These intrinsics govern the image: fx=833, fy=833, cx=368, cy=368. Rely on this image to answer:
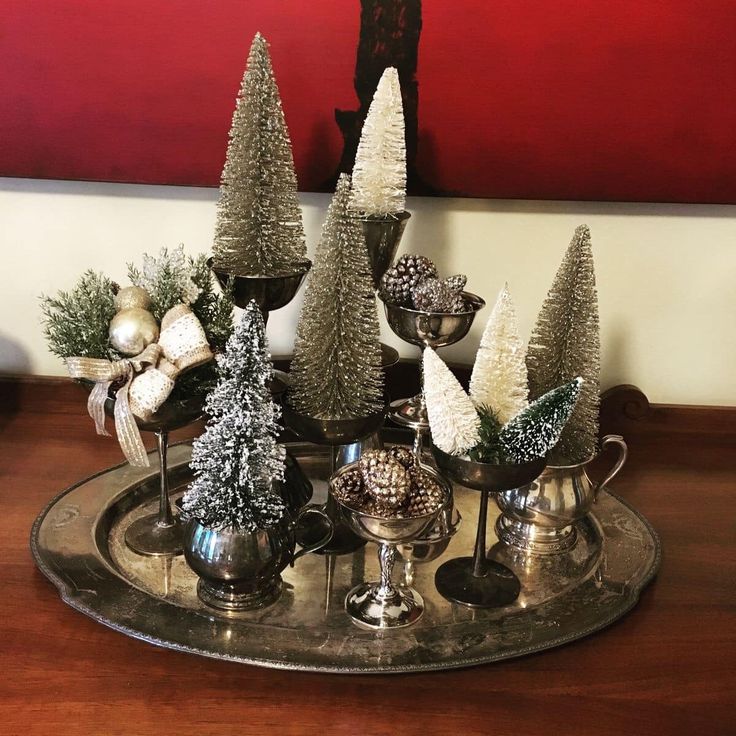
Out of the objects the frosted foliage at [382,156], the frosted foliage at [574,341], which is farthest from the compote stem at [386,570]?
the frosted foliage at [382,156]

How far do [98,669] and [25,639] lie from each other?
0.23ft

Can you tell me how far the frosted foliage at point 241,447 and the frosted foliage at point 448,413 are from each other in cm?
13

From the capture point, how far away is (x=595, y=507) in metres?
0.88

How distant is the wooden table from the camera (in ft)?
1.92

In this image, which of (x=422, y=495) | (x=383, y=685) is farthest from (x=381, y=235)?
(x=383, y=685)

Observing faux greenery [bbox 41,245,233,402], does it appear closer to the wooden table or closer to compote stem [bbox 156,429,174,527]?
compote stem [bbox 156,429,174,527]

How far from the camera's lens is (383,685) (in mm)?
626

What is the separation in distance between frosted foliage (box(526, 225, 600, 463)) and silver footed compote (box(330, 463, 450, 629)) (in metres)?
0.15

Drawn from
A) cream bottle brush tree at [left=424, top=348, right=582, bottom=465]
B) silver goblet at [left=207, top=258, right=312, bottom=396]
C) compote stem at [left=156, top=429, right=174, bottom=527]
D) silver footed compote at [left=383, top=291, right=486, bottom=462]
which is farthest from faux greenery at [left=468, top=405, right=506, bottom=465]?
compote stem at [left=156, top=429, right=174, bottom=527]

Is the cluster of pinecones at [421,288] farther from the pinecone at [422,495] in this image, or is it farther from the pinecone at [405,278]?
the pinecone at [422,495]

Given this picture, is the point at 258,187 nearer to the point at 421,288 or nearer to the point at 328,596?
the point at 421,288

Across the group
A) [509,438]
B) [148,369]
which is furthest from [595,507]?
[148,369]

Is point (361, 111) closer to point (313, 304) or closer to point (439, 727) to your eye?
point (313, 304)

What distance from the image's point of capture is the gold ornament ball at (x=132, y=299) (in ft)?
2.39
